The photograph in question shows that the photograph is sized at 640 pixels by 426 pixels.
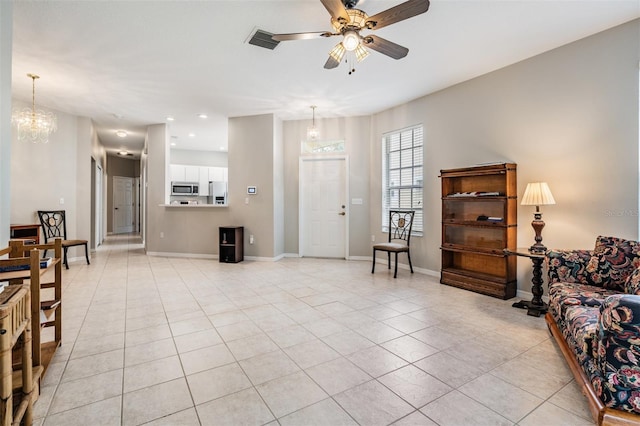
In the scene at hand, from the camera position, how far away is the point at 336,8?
2.20 m

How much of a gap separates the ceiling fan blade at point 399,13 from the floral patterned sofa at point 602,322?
6.83 ft

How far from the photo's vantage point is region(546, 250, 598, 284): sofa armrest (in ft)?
8.30

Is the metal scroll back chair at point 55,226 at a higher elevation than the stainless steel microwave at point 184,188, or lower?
lower

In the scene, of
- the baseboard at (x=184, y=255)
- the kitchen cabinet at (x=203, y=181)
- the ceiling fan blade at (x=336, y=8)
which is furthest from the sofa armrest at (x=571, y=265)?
the kitchen cabinet at (x=203, y=181)

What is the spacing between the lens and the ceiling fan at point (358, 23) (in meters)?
2.15

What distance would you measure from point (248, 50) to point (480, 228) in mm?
3597

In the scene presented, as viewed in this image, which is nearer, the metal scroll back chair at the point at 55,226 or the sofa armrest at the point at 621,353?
the sofa armrest at the point at 621,353

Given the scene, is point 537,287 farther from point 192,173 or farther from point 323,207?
point 192,173

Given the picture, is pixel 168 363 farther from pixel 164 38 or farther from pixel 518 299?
pixel 518 299

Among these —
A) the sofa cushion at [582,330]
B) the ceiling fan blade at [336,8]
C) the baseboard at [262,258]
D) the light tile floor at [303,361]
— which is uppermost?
the ceiling fan blade at [336,8]

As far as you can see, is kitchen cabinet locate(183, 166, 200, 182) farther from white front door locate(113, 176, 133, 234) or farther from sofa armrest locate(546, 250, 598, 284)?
sofa armrest locate(546, 250, 598, 284)

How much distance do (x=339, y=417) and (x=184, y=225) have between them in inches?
219

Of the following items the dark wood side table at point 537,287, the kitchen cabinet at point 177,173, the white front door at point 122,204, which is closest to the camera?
the dark wood side table at point 537,287

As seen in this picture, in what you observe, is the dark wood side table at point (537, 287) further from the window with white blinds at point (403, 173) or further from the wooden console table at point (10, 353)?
the wooden console table at point (10, 353)
